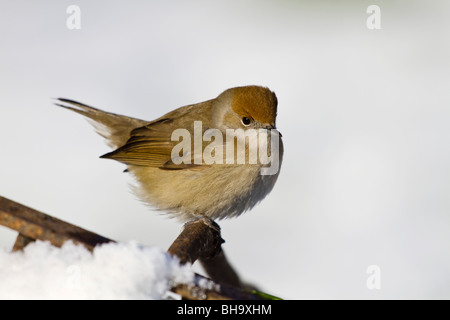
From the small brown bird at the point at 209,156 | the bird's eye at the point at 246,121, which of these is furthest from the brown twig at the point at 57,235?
the bird's eye at the point at 246,121

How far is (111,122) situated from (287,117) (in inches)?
53.6

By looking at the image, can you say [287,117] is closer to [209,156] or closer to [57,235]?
[209,156]

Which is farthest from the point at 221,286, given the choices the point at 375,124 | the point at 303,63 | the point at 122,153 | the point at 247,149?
the point at 303,63

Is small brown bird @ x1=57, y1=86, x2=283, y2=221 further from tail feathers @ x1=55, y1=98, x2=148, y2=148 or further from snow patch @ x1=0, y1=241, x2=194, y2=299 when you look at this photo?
snow patch @ x1=0, y1=241, x2=194, y2=299

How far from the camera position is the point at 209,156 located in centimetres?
316

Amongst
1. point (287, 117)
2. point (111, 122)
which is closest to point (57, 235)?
point (111, 122)

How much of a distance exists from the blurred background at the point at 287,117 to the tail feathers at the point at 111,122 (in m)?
0.40

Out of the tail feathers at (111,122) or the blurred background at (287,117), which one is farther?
the blurred background at (287,117)

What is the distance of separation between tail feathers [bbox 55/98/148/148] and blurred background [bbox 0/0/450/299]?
395mm

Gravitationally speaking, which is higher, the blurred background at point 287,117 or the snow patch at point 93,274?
the blurred background at point 287,117

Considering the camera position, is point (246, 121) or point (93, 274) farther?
point (246, 121)

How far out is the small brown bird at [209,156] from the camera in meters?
3.08

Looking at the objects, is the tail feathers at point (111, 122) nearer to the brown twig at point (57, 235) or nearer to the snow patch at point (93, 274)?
the brown twig at point (57, 235)

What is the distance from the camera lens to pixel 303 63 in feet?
16.0
